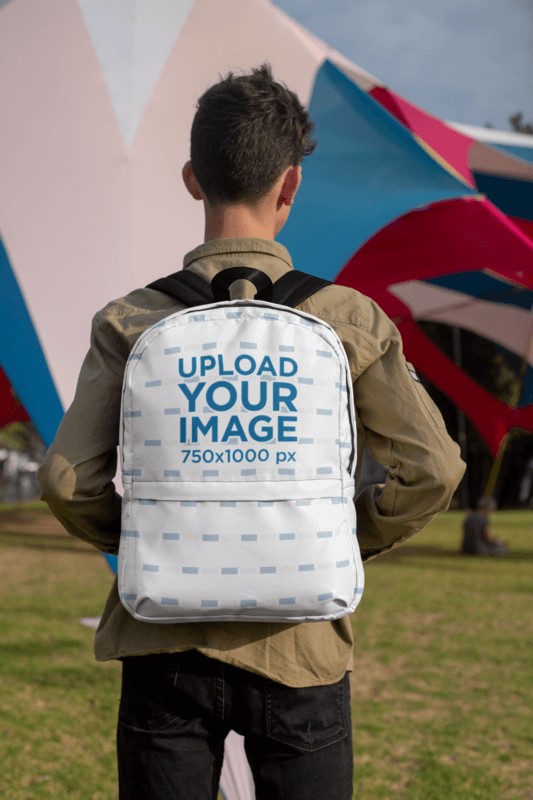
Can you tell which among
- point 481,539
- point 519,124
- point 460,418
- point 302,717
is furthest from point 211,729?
point 519,124

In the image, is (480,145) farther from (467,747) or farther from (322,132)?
(467,747)

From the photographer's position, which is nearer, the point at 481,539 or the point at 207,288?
the point at 207,288

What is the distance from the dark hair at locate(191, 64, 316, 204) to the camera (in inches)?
49.9

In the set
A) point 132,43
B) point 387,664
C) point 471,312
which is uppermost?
point 132,43

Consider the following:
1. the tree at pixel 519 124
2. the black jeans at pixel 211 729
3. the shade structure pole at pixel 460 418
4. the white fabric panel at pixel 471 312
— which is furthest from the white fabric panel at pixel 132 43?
the tree at pixel 519 124

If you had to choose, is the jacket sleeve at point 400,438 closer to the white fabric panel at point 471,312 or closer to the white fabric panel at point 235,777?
the white fabric panel at point 235,777

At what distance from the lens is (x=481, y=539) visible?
30.6 ft

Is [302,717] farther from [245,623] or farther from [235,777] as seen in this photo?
[235,777]

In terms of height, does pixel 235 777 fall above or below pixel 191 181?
below

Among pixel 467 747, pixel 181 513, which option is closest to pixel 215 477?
pixel 181 513

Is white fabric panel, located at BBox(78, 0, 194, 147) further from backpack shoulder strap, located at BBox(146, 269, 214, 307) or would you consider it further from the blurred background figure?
the blurred background figure

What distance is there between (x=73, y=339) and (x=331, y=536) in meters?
1.80

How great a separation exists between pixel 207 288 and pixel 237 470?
0.36 meters

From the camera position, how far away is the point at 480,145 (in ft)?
16.4
